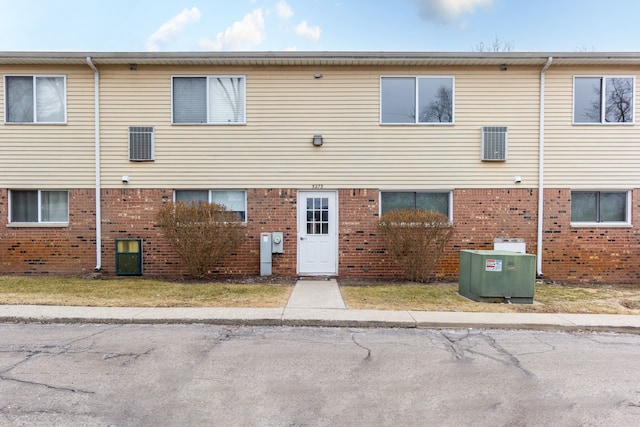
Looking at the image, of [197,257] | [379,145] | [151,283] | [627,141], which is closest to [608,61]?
[627,141]

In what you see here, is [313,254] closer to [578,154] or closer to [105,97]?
[105,97]

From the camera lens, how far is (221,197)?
10102 millimetres

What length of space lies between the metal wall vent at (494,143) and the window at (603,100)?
199 cm

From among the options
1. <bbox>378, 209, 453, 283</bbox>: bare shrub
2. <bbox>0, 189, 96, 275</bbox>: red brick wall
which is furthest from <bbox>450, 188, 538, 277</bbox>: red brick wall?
<bbox>0, 189, 96, 275</bbox>: red brick wall

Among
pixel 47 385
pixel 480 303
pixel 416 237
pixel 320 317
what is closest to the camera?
pixel 47 385

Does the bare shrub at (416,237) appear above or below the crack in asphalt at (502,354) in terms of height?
above

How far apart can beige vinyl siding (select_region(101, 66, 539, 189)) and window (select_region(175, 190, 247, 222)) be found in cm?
24

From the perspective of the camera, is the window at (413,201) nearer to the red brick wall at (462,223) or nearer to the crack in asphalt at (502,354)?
the red brick wall at (462,223)

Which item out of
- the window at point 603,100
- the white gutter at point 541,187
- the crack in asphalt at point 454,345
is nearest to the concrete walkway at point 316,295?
the crack in asphalt at point 454,345

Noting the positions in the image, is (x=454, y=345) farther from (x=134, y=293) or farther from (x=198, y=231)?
(x=198, y=231)

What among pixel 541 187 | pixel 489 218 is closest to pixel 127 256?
pixel 489 218

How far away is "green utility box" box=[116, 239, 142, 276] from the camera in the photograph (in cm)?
980

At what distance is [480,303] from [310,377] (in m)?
4.41

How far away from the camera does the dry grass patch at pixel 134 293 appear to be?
6.82 meters
